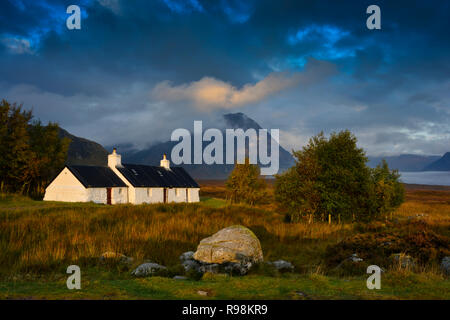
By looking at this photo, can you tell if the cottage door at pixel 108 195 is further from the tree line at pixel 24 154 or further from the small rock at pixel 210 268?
the small rock at pixel 210 268

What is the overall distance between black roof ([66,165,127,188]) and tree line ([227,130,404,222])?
28233mm

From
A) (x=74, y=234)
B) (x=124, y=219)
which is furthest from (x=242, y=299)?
(x=124, y=219)

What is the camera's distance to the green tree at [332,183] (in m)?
25.3

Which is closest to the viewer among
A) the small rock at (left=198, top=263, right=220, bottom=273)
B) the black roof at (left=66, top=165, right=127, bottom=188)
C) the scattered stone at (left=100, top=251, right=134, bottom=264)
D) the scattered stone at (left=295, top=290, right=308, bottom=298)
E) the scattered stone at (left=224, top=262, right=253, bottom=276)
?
the scattered stone at (left=295, top=290, right=308, bottom=298)

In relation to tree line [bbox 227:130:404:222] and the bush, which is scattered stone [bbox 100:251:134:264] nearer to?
the bush

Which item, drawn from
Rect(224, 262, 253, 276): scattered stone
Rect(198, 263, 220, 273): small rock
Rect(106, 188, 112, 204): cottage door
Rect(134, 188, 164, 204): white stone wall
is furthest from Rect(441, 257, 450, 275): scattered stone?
Rect(134, 188, 164, 204): white stone wall

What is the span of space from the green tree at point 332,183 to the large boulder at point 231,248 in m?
15.0

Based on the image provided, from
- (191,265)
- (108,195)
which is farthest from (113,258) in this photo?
(108,195)

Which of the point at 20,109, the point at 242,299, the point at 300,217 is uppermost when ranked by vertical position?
the point at 20,109

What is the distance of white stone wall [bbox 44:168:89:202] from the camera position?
43.2 metres

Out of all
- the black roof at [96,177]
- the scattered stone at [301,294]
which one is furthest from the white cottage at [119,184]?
the scattered stone at [301,294]
